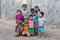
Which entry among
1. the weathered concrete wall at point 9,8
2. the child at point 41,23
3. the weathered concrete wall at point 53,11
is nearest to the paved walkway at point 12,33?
the child at point 41,23

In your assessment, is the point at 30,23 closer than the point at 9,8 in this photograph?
Yes

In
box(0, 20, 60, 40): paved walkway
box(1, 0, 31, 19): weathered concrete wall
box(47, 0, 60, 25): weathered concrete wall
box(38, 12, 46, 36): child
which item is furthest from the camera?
box(1, 0, 31, 19): weathered concrete wall

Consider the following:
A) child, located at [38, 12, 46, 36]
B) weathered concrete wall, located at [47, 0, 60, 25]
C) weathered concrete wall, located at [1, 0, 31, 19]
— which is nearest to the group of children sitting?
child, located at [38, 12, 46, 36]

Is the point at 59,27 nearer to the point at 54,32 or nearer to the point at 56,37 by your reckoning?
the point at 54,32

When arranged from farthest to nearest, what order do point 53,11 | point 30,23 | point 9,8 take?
point 9,8 → point 53,11 → point 30,23

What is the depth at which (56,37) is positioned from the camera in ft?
41.2

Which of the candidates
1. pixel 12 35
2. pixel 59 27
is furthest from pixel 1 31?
pixel 59 27

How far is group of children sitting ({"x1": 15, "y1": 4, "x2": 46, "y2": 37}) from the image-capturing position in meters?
12.5

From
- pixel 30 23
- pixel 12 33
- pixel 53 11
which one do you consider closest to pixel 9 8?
pixel 53 11

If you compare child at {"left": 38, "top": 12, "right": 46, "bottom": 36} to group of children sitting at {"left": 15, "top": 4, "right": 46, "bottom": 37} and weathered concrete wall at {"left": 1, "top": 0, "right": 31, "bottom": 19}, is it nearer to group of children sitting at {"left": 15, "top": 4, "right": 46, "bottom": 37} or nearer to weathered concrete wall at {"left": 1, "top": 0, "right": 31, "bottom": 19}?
group of children sitting at {"left": 15, "top": 4, "right": 46, "bottom": 37}

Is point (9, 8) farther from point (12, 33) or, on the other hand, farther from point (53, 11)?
point (12, 33)

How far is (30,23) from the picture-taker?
1262 cm

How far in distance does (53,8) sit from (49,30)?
205 centimetres

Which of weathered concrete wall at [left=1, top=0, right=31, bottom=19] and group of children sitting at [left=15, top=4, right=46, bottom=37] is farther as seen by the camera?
weathered concrete wall at [left=1, top=0, right=31, bottom=19]
